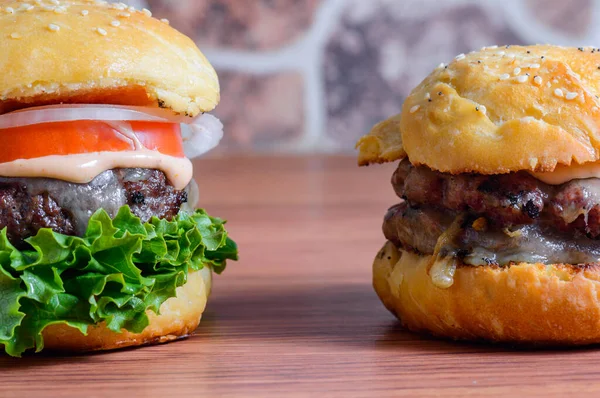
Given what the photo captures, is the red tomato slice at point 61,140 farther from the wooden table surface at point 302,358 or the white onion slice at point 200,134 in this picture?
the wooden table surface at point 302,358

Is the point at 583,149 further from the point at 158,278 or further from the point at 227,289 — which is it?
the point at 227,289

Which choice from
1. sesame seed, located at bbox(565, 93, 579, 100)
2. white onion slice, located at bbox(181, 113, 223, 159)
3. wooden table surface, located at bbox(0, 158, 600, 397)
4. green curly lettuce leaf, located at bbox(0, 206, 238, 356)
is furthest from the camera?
white onion slice, located at bbox(181, 113, 223, 159)

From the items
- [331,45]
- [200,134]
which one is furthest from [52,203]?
[331,45]

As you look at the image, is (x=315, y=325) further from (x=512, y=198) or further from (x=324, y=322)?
(x=512, y=198)

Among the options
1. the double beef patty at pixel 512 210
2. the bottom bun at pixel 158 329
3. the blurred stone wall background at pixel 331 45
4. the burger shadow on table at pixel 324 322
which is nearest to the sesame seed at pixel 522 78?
the double beef patty at pixel 512 210

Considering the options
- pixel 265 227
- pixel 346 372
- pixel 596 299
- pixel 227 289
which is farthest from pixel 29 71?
pixel 265 227

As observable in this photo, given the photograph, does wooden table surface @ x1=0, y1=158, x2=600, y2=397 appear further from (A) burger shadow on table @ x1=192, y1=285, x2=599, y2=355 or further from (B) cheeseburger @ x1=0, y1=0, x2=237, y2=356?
(B) cheeseburger @ x1=0, y1=0, x2=237, y2=356

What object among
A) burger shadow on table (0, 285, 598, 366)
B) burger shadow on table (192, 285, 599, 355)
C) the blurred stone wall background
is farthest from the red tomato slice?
the blurred stone wall background
